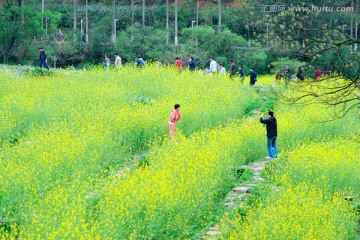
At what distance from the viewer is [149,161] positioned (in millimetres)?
17703

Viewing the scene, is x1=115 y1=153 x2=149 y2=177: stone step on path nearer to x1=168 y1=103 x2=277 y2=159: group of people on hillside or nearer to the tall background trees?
x1=168 y1=103 x2=277 y2=159: group of people on hillside

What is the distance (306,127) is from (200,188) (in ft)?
26.7

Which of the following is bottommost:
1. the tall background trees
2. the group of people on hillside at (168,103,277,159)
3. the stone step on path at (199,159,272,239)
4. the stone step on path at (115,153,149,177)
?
the stone step on path at (199,159,272,239)

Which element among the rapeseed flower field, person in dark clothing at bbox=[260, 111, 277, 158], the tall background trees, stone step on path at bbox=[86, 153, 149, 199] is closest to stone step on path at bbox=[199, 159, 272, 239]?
the rapeseed flower field

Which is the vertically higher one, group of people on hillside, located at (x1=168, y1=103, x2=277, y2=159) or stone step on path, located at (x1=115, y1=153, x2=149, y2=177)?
group of people on hillside, located at (x1=168, y1=103, x2=277, y2=159)

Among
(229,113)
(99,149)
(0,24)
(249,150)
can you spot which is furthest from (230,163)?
(0,24)

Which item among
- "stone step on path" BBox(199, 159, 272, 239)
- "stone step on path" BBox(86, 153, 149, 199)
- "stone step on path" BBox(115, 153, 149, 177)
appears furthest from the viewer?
"stone step on path" BBox(115, 153, 149, 177)

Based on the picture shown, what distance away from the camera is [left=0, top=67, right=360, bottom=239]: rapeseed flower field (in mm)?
12688

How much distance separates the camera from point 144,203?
13.0 meters

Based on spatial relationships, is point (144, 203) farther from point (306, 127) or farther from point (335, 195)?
point (306, 127)

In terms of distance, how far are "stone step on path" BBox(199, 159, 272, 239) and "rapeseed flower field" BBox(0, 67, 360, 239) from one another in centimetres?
23

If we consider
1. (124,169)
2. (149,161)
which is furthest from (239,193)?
(124,169)

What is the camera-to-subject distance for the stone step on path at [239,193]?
13115 millimetres

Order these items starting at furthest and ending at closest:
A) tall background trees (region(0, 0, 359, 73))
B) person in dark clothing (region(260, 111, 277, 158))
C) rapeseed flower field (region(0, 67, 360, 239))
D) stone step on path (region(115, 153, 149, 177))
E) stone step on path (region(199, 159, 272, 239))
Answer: tall background trees (region(0, 0, 359, 73)), person in dark clothing (region(260, 111, 277, 158)), stone step on path (region(115, 153, 149, 177)), stone step on path (region(199, 159, 272, 239)), rapeseed flower field (region(0, 67, 360, 239))
